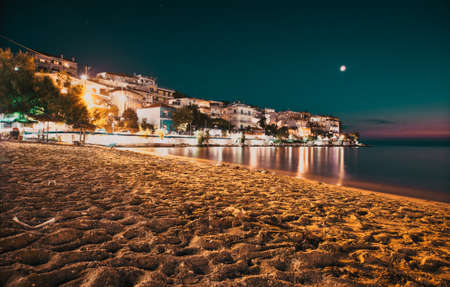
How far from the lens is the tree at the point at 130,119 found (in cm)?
5173

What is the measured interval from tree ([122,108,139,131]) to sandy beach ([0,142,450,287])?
5008 centimetres

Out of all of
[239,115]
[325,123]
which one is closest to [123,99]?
[239,115]

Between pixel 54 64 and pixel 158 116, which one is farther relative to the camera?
pixel 54 64

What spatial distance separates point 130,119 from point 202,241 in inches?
2204

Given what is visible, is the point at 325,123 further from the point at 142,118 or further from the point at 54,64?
the point at 54,64

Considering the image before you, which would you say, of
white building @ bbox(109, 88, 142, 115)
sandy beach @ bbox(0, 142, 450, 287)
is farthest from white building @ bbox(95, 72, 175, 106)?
sandy beach @ bbox(0, 142, 450, 287)

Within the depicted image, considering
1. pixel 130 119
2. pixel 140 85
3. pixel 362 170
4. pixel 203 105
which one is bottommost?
pixel 362 170

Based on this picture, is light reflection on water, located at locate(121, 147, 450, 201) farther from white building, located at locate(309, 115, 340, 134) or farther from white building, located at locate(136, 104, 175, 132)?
white building, located at locate(309, 115, 340, 134)

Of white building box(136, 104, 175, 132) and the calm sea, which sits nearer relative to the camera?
the calm sea

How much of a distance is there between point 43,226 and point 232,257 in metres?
2.68

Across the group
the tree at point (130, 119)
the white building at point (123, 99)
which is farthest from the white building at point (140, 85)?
the tree at point (130, 119)

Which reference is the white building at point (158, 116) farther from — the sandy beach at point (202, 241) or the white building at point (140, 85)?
the sandy beach at point (202, 241)

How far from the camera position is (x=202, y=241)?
9.62ft

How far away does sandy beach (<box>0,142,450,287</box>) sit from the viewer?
2.12 meters
